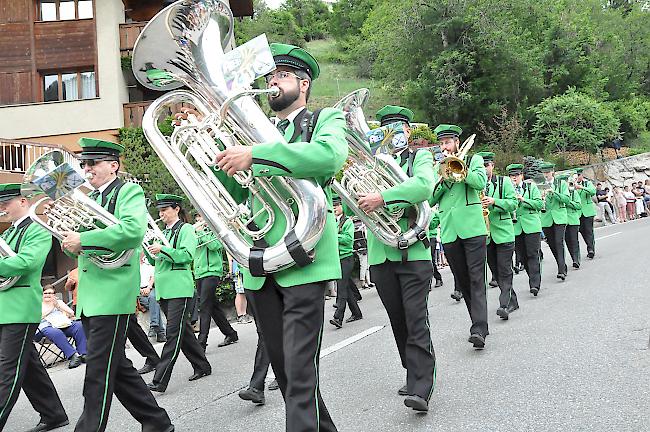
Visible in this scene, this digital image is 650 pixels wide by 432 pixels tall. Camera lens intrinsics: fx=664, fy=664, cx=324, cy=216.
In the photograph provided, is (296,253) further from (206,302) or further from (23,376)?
(206,302)

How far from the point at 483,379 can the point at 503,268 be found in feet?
11.5

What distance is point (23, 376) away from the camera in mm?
5336

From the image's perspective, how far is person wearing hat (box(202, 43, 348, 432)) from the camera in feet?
10.5

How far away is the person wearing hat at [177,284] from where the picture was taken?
7152mm

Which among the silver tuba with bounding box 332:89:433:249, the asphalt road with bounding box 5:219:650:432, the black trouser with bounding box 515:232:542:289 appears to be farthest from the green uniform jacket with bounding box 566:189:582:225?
the silver tuba with bounding box 332:89:433:249

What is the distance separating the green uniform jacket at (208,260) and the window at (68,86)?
59.7 ft

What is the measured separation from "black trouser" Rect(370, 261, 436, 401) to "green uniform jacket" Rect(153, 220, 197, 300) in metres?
2.88

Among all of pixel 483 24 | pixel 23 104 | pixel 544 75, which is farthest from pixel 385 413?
pixel 544 75

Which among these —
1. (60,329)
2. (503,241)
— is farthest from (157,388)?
(503,241)

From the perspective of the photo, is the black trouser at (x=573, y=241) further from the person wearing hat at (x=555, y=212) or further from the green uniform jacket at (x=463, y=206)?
the green uniform jacket at (x=463, y=206)

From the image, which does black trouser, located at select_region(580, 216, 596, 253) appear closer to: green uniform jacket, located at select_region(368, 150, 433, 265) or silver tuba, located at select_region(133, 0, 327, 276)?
green uniform jacket, located at select_region(368, 150, 433, 265)

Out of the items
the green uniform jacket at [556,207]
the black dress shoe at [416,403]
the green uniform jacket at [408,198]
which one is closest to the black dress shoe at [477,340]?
the green uniform jacket at [408,198]

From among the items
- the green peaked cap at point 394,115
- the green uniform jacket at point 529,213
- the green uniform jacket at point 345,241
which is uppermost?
the green peaked cap at point 394,115

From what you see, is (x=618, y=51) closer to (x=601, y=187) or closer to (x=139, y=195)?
(x=601, y=187)
